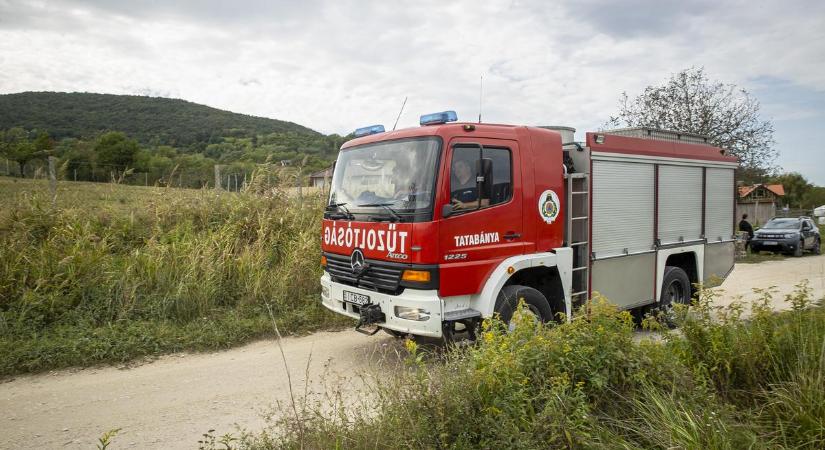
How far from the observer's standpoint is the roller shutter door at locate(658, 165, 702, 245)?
7234 mm

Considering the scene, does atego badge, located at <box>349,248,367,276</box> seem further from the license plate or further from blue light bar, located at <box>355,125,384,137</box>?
blue light bar, located at <box>355,125,384,137</box>

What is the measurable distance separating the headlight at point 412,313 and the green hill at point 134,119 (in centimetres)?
4234

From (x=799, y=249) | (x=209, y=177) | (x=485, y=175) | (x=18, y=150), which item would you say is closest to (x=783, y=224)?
(x=799, y=249)

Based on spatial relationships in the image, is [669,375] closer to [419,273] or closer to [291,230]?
[419,273]

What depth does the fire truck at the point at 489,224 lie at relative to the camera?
4.86m

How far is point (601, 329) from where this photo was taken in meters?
3.54

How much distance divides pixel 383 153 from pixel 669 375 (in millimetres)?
3373

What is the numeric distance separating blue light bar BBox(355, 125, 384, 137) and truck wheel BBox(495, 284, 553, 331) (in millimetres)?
2348

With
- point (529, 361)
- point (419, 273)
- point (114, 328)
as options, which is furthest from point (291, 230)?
point (529, 361)

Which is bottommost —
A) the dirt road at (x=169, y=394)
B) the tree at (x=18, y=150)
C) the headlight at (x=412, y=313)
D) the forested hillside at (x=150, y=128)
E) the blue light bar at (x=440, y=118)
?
the dirt road at (x=169, y=394)

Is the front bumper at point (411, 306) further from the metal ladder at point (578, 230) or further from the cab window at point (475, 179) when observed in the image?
the metal ladder at point (578, 230)

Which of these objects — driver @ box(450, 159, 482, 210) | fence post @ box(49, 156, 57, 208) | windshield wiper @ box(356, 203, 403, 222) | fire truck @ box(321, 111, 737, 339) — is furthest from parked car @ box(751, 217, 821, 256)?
fence post @ box(49, 156, 57, 208)

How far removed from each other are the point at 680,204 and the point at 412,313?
492 cm

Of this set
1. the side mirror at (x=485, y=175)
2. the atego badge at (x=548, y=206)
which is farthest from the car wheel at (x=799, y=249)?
the side mirror at (x=485, y=175)
